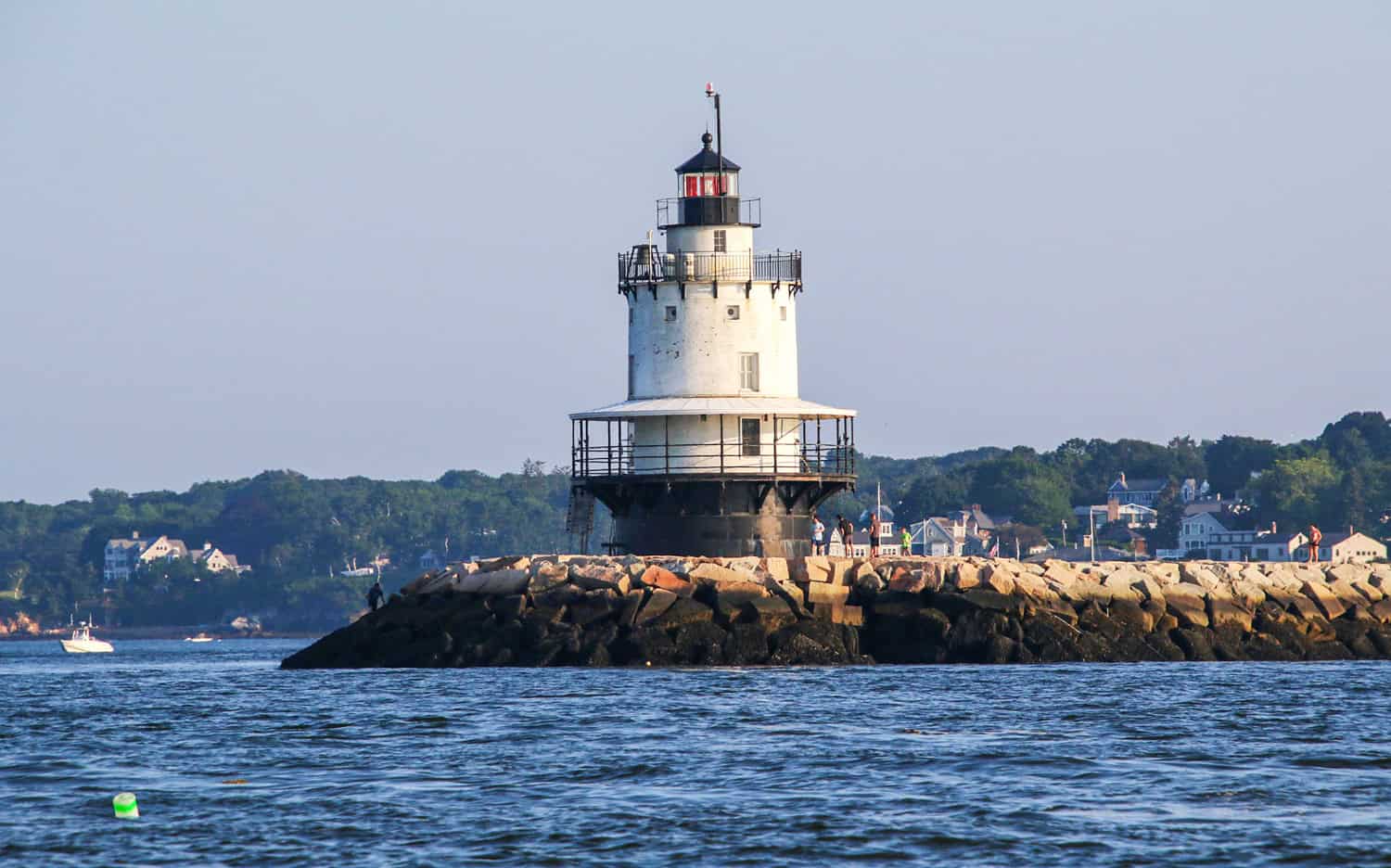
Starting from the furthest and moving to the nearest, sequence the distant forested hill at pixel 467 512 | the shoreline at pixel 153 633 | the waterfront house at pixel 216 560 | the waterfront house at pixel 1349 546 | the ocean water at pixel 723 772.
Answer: the waterfront house at pixel 216 560 → the shoreline at pixel 153 633 → the distant forested hill at pixel 467 512 → the waterfront house at pixel 1349 546 → the ocean water at pixel 723 772

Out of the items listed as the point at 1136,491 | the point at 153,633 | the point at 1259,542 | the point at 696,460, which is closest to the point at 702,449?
the point at 696,460

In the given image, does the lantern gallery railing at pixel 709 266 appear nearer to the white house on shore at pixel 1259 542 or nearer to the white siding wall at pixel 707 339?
the white siding wall at pixel 707 339

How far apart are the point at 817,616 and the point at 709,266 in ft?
30.1

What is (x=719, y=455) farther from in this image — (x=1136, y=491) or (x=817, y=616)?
(x=1136, y=491)

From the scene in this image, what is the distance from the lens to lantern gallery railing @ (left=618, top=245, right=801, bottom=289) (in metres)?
45.5

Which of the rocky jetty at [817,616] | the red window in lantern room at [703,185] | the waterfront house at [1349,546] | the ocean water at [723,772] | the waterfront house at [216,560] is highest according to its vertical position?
the red window in lantern room at [703,185]

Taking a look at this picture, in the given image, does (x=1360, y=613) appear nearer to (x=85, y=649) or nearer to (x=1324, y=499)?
(x=85, y=649)

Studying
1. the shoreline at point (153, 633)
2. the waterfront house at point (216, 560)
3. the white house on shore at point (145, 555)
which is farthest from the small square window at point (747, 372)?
the white house on shore at point (145, 555)

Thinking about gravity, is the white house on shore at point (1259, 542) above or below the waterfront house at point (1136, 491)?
below

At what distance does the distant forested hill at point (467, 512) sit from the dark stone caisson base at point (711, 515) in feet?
259

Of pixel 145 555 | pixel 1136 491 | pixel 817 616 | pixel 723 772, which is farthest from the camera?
pixel 145 555

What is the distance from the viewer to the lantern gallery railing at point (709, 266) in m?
45.5

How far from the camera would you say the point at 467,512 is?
177 metres

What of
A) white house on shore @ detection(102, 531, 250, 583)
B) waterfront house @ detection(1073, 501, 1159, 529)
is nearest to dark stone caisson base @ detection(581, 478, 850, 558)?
waterfront house @ detection(1073, 501, 1159, 529)
